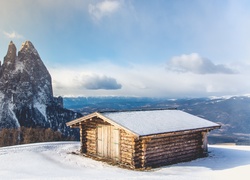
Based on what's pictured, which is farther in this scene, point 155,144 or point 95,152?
point 95,152

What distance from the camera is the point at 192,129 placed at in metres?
18.9

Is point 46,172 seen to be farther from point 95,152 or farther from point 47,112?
point 47,112

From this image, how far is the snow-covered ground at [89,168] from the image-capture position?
14.3 meters

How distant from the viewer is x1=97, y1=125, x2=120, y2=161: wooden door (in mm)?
18250

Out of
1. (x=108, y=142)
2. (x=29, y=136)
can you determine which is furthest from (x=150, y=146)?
(x=29, y=136)

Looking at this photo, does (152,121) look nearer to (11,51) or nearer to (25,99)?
(25,99)

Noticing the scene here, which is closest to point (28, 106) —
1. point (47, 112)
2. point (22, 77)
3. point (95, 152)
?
point (47, 112)

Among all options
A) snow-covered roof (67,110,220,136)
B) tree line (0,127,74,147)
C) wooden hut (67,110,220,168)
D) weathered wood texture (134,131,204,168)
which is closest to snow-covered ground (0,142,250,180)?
weathered wood texture (134,131,204,168)

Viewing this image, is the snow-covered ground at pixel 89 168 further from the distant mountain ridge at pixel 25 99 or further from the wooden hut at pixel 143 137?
the distant mountain ridge at pixel 25 99

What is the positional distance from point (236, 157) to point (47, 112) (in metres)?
164

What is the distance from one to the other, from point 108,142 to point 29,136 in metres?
53.8

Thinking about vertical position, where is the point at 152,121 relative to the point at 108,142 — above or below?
above

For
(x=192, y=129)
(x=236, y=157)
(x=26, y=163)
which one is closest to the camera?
(x=26, y=163)

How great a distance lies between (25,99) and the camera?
176375 mm
